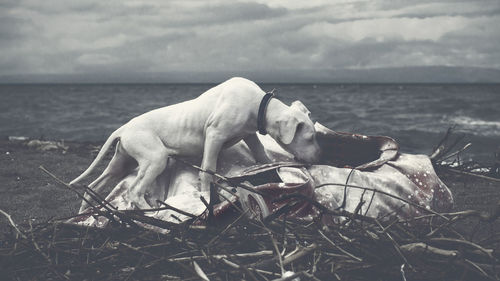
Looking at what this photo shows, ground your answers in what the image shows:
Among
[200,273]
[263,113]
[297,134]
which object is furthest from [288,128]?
[200,273]

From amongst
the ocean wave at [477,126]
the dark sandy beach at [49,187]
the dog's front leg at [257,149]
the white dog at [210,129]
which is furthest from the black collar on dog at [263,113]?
the ocean wave at [477,126]

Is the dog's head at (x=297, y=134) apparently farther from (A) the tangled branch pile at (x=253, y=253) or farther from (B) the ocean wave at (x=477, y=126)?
(B) the ocean wave at (x=477, y=126)

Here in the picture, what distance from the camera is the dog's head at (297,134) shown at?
155 inches

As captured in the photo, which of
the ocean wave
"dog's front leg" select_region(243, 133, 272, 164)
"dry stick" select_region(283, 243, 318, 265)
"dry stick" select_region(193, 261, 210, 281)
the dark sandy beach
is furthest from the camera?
the ocean wave

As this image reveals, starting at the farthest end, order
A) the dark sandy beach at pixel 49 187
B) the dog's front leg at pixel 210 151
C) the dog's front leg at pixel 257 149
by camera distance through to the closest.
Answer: the dark sandy beach at pixel 49 187
the dog's front leg at pixel 257 149
the dog's front leg at pixel 210 151

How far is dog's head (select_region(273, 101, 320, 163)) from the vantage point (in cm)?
393

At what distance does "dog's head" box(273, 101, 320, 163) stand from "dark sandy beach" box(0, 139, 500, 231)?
1440 mm

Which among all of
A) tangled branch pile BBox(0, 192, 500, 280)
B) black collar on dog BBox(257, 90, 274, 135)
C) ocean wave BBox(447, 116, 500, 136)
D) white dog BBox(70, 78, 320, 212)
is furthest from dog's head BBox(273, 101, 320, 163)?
ocean wave BBox(447, 116, 500, 136)

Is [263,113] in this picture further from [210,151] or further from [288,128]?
[210,151]

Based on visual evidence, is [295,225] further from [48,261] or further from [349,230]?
[48,261]

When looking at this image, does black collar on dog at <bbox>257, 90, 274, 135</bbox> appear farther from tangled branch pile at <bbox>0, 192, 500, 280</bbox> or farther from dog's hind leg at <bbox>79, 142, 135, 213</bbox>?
dog's hind leg at <bbox>79, 142, 135, 213</bbox>

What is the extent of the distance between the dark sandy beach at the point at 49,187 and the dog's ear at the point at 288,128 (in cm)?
157

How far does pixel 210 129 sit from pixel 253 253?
1362 millimetres

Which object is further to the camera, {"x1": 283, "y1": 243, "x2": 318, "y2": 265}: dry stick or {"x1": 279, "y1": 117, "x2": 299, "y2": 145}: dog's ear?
{"x1": 279, "y1": 117, "x2": 299, "y2": 145}: dog's ear
